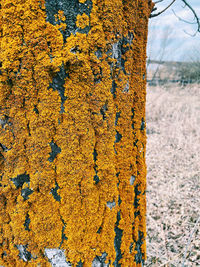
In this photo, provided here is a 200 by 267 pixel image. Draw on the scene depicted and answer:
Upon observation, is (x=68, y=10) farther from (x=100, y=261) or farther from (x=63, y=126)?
(x=100, y=261)

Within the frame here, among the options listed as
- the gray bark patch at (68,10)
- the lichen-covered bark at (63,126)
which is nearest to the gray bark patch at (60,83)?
the lichen-covered bark at (63,126)

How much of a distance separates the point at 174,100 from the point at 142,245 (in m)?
10.1

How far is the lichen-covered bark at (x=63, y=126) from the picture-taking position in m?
0.82

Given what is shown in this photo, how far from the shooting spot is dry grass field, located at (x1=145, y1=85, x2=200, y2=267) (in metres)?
2.57

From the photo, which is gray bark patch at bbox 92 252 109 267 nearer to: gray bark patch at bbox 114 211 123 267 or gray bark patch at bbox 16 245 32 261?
gray bark patch at bbox 114 211 123 267

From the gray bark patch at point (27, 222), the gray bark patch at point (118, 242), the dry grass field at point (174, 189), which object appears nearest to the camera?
the gray bark patch at point (27, 222)

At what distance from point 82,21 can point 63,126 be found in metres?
0.45

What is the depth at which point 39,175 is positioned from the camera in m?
0.89

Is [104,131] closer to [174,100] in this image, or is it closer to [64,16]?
[64,16]

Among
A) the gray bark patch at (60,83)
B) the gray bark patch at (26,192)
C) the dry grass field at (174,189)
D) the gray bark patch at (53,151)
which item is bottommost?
the dry grass field at (174,189)

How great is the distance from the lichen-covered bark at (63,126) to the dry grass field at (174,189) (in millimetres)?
1203

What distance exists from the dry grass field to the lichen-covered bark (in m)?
1.20

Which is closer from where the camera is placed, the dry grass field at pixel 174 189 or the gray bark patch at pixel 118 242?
the gray bark patch at pixel 118 242

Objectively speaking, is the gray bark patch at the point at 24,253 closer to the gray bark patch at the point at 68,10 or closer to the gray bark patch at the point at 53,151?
the gray bark patch at the point at 53,151
